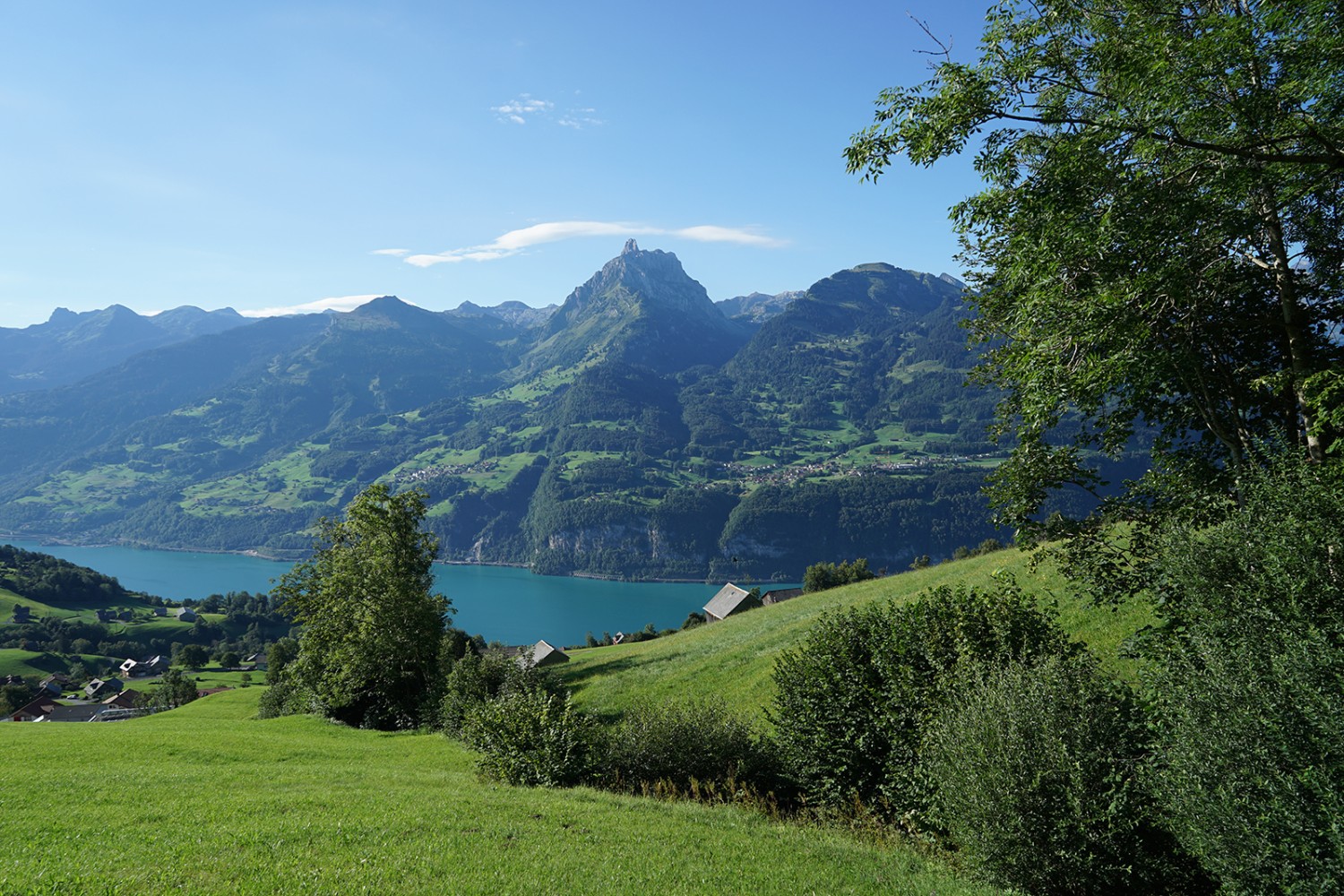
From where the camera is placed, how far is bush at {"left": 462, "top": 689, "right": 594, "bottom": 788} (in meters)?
16.1

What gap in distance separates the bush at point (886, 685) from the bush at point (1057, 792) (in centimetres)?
161

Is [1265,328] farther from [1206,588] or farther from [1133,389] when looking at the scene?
[1206,588]

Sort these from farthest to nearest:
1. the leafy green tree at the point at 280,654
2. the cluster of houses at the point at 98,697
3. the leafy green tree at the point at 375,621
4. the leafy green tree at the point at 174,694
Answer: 1. the leafy green tree at the point at 174,694
2. the cluster of houses at the point at 98,697
3. the leafy green tree at the point at 280,654
4. the leafy green tree at the point at 375,621

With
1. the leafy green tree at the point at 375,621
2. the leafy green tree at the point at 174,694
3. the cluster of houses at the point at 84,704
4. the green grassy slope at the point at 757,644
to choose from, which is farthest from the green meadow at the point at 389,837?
the leafy green tree at the point at 174,694

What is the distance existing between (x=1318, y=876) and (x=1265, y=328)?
28.8ft

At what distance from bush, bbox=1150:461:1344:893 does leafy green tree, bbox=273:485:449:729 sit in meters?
31.6

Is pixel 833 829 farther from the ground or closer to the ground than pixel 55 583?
farther from the ground

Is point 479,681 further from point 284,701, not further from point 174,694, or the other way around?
point 174,694

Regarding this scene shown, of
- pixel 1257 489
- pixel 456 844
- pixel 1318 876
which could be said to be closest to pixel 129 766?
pixel 456 844

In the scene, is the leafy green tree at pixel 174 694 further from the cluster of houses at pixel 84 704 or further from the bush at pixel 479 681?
the bush at pixel 479 681

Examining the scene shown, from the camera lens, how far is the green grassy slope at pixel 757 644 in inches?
738

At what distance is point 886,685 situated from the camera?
44.2ft

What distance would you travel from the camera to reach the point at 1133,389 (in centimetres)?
1195

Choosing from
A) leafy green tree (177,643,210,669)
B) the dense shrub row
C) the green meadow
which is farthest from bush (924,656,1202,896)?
leafy green tree (177,643,210,669)
